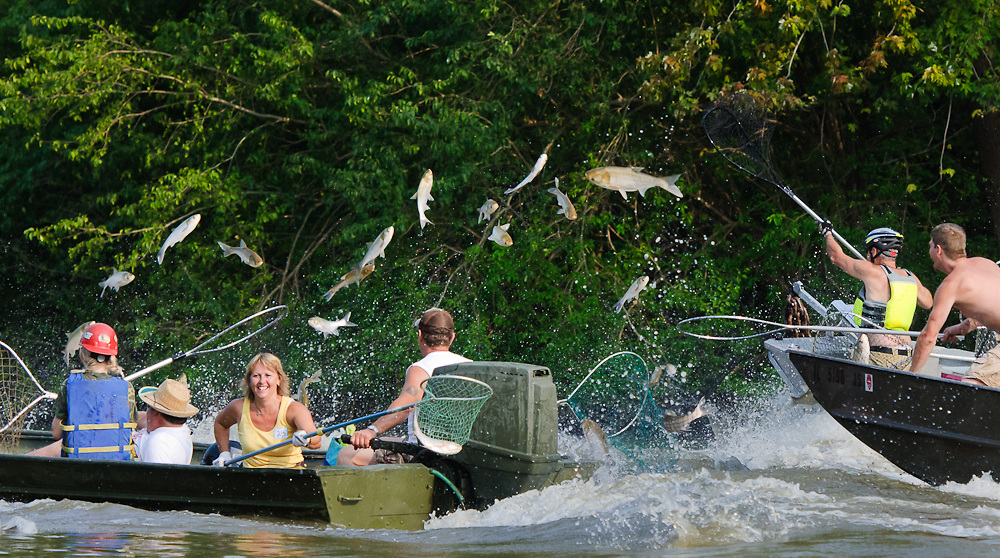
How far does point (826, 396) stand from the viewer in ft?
26.2

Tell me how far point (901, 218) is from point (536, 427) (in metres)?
8.17

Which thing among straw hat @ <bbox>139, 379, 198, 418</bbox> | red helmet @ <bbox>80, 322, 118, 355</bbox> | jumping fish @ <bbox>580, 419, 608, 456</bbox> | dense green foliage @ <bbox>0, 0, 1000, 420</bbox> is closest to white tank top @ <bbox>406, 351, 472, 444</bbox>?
jumping fish @ <bbox>580, 419, 608, 456</bbox>

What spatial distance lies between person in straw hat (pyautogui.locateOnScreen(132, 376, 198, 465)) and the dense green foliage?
5.58 m

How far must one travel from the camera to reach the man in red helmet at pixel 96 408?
680cm

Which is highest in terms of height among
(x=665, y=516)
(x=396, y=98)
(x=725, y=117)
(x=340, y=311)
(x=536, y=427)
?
(x=396, y=98)

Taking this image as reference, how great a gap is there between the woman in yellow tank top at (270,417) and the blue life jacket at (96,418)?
0.98 metres

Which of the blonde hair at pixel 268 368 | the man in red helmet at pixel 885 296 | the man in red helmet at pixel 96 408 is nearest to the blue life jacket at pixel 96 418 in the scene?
the man in red helmet at pixel 96 408

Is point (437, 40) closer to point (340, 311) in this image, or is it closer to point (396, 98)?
point (396, 98)

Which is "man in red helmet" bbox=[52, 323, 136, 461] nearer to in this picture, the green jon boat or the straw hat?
the straw hat

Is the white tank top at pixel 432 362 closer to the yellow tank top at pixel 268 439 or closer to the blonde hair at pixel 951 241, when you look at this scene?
the yellow tank top at pixel 268 439

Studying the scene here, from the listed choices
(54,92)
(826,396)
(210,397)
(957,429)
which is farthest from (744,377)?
(54,92)

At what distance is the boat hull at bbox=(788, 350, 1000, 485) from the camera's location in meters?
6.96

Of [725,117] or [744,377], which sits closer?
[725,117]

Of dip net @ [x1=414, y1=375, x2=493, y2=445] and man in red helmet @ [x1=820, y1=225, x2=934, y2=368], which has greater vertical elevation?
man in red helmet @ [x1=820, y1=225, x2=934, y2=368]
